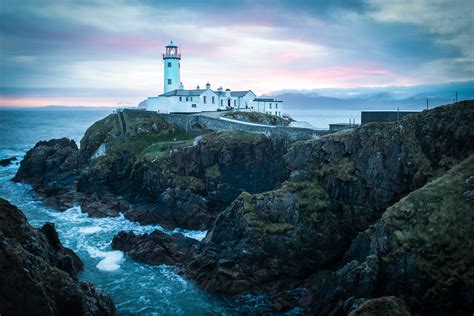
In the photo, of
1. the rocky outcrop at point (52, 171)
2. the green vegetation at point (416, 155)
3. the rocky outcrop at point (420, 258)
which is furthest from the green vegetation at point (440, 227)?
the rocky outcrop at point (52, 171)

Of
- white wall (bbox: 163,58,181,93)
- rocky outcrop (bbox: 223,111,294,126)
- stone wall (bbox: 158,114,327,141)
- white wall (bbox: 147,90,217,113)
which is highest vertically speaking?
white wall (bbox: 163,58,181,93)

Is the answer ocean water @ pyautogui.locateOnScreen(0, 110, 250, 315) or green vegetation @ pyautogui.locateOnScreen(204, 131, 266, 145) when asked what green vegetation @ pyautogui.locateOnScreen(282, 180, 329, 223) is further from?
green vegetation @ pyautogui.locateOnScreen(204, 131, 266, 145)

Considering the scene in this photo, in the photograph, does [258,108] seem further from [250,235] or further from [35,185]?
[250,235]

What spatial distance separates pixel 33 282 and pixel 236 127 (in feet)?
129

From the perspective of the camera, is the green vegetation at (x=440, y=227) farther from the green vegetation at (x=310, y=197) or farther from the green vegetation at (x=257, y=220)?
the green vegetation at (x=257, y=220)

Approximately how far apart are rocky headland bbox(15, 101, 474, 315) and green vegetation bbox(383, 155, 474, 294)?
0.07 m

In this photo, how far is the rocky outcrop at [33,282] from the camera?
19281mm

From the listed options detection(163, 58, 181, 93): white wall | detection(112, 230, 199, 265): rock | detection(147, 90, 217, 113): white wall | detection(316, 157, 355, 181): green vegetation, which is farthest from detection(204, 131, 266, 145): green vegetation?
detection(163, 58, 181, 93): white wall

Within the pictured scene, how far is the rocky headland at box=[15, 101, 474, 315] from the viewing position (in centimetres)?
2608

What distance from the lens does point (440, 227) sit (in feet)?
88.7

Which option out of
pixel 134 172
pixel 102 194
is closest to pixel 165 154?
pixel 134 172

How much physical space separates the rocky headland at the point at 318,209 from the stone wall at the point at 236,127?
3.77 ft

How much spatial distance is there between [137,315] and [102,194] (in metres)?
29.2

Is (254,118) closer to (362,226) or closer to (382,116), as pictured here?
(382,116)
